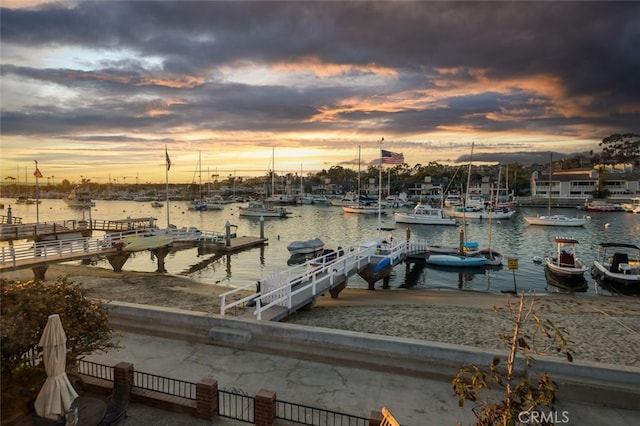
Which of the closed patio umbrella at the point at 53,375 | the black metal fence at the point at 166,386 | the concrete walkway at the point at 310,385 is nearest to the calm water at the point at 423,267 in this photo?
the concrete walkway at the point at 310,385

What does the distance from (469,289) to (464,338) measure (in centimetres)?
1750

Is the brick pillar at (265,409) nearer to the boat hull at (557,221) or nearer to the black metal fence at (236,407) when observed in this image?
the black metal fence at (236,407)

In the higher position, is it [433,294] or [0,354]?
[0,354]

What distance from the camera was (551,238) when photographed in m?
58.6

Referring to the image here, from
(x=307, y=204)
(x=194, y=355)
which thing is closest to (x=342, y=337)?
(x=194, y=355)

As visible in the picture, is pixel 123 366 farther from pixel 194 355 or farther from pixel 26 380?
pixel 194 355

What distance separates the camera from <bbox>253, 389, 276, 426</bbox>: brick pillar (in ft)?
24.4

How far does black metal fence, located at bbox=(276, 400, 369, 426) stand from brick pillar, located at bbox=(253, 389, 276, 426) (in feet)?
0.96

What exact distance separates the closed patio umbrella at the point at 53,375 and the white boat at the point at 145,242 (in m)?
28.9

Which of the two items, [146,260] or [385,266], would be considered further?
[146,260]

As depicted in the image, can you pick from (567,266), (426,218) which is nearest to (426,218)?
(426,218)

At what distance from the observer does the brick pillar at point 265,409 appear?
7.44 meters

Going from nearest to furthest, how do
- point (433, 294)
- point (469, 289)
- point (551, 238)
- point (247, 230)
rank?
point (433, 294)
point (469, 289)
point (551, 238)
point (247, 230)

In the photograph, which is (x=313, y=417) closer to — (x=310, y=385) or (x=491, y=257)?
(x=310, y=385)
